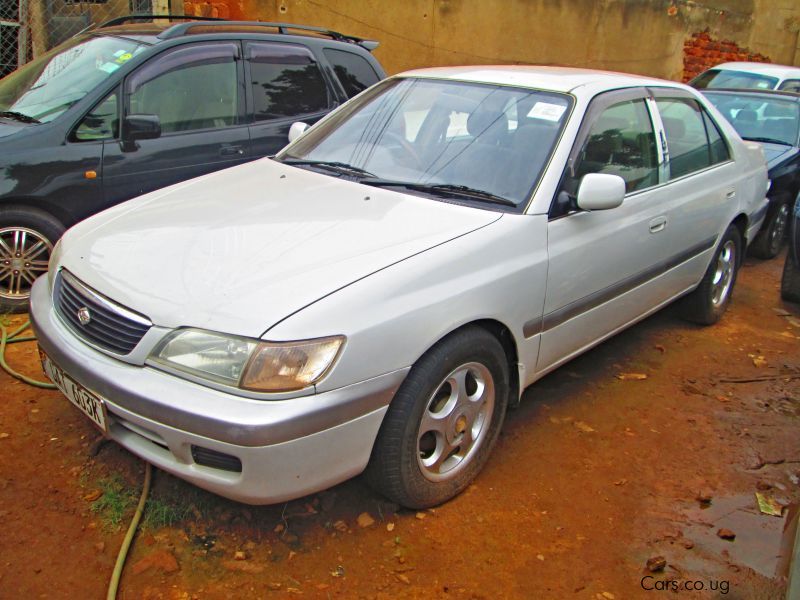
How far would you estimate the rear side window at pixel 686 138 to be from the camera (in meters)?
4.23

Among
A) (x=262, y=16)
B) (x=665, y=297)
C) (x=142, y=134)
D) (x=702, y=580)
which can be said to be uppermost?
(x=262, y=16)

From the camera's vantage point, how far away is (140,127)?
4449mm

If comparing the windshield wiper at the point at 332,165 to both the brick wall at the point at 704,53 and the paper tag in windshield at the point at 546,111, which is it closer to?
the paper tag in windshield at the point at 546,111

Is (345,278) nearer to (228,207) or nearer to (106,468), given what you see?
(228,207)

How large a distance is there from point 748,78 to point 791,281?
536 cm

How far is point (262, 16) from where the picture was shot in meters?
9.03

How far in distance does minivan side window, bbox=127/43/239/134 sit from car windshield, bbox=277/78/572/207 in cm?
125

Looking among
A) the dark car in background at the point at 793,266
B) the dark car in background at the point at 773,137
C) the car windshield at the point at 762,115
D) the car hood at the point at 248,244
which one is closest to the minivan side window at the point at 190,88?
the car hood at the point at 248,244

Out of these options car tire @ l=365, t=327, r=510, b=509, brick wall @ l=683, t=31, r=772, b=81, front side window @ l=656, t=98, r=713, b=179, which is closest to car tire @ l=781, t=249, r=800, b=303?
front side window @ l=656, t=98, r=713, b=179

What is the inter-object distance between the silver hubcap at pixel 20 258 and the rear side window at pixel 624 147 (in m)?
3.23

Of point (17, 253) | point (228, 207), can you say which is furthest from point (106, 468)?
point (17, 253)

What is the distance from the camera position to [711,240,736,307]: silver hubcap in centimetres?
505

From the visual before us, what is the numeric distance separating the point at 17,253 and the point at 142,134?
105 cm

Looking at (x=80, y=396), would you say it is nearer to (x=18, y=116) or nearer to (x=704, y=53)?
(x=18, y=116)
